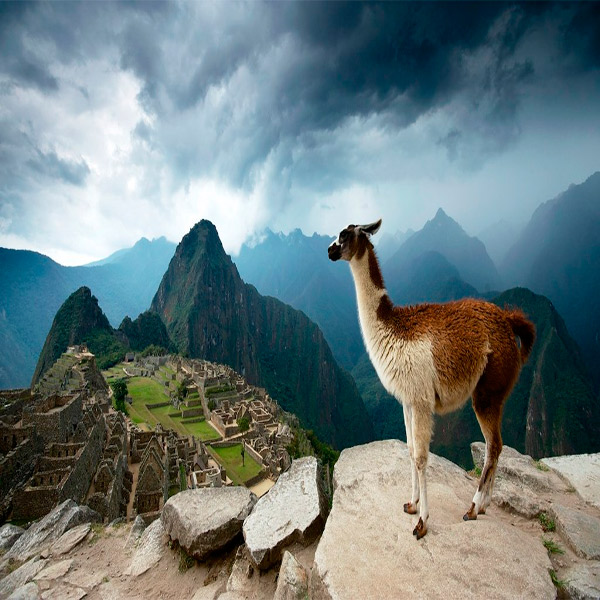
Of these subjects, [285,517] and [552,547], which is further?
[285,517]

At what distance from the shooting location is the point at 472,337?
2.71 m

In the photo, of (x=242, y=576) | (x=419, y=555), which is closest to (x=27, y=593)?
(x=242, y=576)

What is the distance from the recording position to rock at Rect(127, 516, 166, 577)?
3365 millimetres

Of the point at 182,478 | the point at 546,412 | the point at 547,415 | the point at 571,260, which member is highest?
the point at 571,260

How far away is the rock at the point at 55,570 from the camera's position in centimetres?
345

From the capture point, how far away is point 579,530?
2.74m

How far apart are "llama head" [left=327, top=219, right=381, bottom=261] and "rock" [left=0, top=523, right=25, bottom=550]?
22.2 feet

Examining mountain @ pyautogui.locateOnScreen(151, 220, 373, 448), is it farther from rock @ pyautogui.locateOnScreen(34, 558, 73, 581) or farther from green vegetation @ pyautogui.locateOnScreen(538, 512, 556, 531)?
green vegetation @ pyautogui.locateOnScreen(538, 512, 556, 531)

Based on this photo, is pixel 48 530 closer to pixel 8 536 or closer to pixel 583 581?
pixel 8 536

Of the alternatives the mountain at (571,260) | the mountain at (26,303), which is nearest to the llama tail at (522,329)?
the mountain at (26,303)

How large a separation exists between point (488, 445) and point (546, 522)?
102 centimetres

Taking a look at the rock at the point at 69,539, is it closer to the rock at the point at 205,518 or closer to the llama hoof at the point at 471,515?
the rock at the point at 205,518

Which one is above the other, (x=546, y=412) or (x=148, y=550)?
(x=148, y=550)

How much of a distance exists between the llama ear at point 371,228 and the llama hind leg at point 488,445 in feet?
5.74
